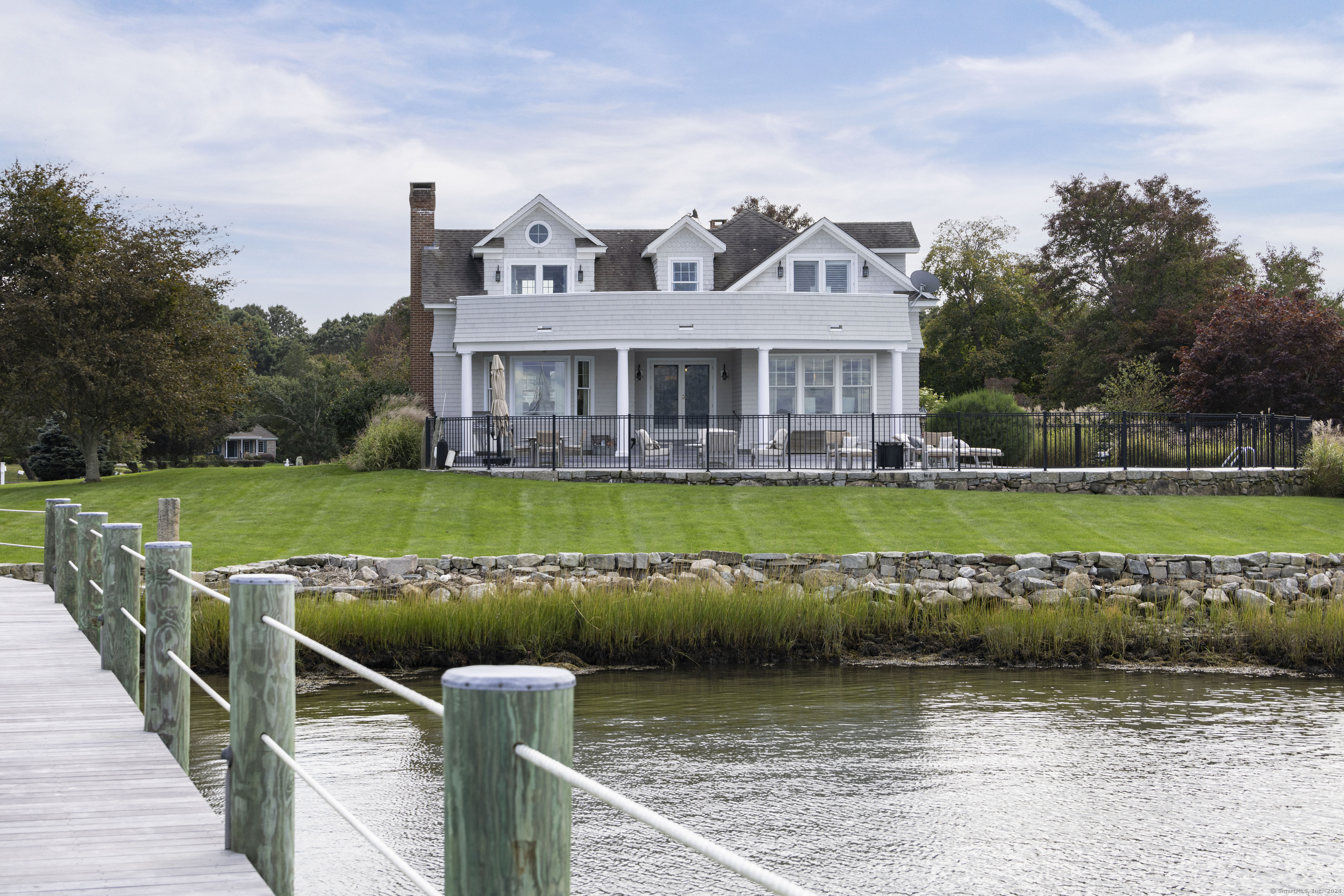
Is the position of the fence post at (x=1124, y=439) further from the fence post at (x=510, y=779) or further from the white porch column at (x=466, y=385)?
the fence post at (x=510, y=779)

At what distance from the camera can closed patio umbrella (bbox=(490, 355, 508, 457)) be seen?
83.9ft

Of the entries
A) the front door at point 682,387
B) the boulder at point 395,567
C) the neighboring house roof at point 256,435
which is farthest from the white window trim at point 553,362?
the neighboring house roof at point 256,435

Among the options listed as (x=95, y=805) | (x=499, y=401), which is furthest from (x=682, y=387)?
(x=95, y=805)

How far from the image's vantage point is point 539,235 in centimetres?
3008

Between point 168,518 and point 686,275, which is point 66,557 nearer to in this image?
point 168,518

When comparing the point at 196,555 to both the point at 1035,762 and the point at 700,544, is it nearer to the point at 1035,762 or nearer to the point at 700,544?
the point at 700,544

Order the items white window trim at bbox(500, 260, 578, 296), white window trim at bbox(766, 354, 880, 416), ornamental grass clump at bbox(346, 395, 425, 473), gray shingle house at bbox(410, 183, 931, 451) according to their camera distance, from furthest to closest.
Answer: white window trim at bbox(500, 260, 578, 296), white window trim at bbox(766, 354, 880, 416), gray shingle house at bbox(410, 183, 931, 451), ornamental grass clump at bbox(346, 395, 425, 473)

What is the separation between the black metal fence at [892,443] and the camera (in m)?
23.9

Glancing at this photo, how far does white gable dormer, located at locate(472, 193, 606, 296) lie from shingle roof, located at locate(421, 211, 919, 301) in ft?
1.20

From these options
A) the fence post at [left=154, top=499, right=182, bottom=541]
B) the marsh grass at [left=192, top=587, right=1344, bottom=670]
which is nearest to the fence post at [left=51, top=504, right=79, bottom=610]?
the fence post at [left=154, top=499, right=182, bottom=541]

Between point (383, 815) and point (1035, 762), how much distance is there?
536 cm

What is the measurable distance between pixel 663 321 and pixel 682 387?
9.94 feet

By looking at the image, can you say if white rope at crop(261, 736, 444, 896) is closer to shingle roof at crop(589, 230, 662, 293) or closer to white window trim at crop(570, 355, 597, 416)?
white window trim at crop(570, 355, 597, 416)

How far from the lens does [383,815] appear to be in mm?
8094
